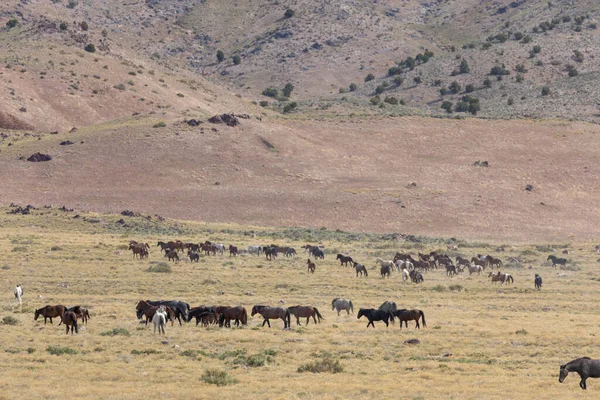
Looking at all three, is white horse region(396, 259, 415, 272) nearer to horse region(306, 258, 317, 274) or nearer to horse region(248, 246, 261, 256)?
horse region(306, 258, 317, 274)

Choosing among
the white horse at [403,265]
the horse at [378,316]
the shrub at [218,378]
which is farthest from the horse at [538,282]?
the shrub at [218,378]

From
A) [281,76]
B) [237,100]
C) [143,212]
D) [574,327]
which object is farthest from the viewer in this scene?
[281,76]

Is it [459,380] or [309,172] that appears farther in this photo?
[309,172]

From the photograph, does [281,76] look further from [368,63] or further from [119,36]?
[119,36]

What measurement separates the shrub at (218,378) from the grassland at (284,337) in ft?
0.27

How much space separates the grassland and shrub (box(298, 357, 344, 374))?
0.81 ft

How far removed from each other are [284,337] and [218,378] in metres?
7.21

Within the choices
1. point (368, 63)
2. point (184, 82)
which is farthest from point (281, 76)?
point (184, 82)

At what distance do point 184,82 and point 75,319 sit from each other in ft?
367

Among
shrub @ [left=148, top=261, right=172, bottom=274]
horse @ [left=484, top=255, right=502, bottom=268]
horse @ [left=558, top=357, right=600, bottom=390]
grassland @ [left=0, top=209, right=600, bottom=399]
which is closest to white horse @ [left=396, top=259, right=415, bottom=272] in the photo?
grassland @ [left=0, top=209, right=600, bottom=399]

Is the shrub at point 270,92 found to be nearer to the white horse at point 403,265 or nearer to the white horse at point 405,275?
the white horse at point 403,265

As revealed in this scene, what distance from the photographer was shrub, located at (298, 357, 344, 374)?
25.1 meters

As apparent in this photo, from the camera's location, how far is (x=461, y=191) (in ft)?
318

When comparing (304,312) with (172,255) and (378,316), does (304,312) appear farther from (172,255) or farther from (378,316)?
(172,255)
